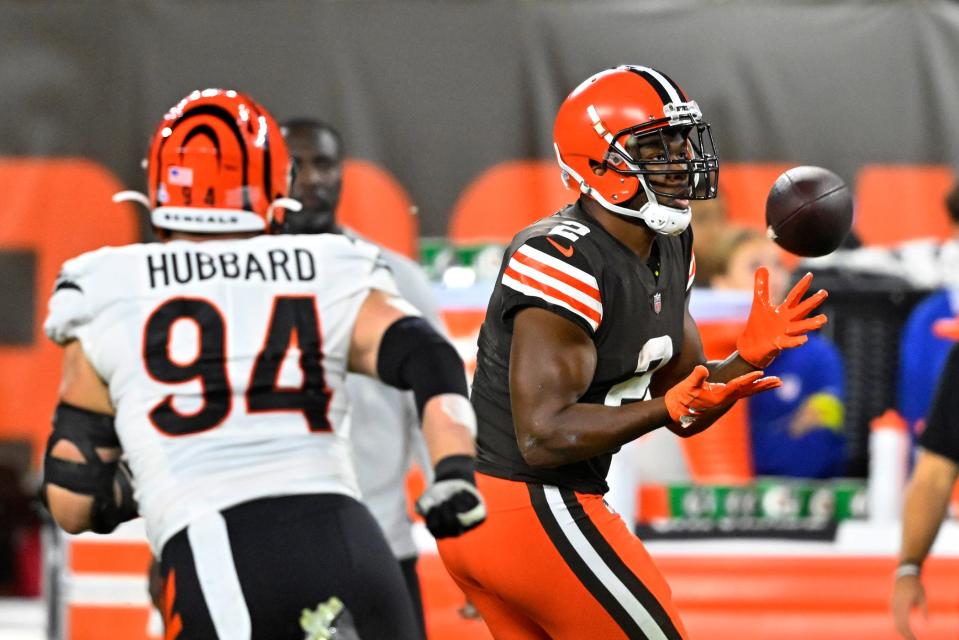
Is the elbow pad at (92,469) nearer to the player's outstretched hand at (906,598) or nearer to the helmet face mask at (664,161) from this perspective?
→ the helmet face mask at (664,161)

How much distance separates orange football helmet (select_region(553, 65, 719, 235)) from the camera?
2688 millimetres

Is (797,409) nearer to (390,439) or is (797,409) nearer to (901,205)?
(390,439)

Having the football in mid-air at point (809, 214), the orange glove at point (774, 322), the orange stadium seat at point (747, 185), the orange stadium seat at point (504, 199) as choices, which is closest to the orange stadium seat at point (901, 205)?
the orange stadium seat at point (747, 185)

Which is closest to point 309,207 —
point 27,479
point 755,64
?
point 27,479

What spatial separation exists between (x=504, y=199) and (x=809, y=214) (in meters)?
4.00

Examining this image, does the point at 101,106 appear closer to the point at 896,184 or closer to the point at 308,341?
the point at 896,184

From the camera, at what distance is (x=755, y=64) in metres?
6.96

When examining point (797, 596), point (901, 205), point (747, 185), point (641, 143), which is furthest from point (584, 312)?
point (901, 205)

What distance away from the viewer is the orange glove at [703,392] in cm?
235

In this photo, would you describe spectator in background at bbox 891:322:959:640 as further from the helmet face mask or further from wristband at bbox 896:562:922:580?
the helmet face mask

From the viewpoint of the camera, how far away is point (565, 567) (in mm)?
2594

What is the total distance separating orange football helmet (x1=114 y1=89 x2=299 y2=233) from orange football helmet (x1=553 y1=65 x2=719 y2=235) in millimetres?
570

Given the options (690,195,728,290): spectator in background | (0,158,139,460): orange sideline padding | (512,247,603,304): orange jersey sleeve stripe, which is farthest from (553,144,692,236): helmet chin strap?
(0,158,139,460): orange sideline padding

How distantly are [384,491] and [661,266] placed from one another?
3.78ft
